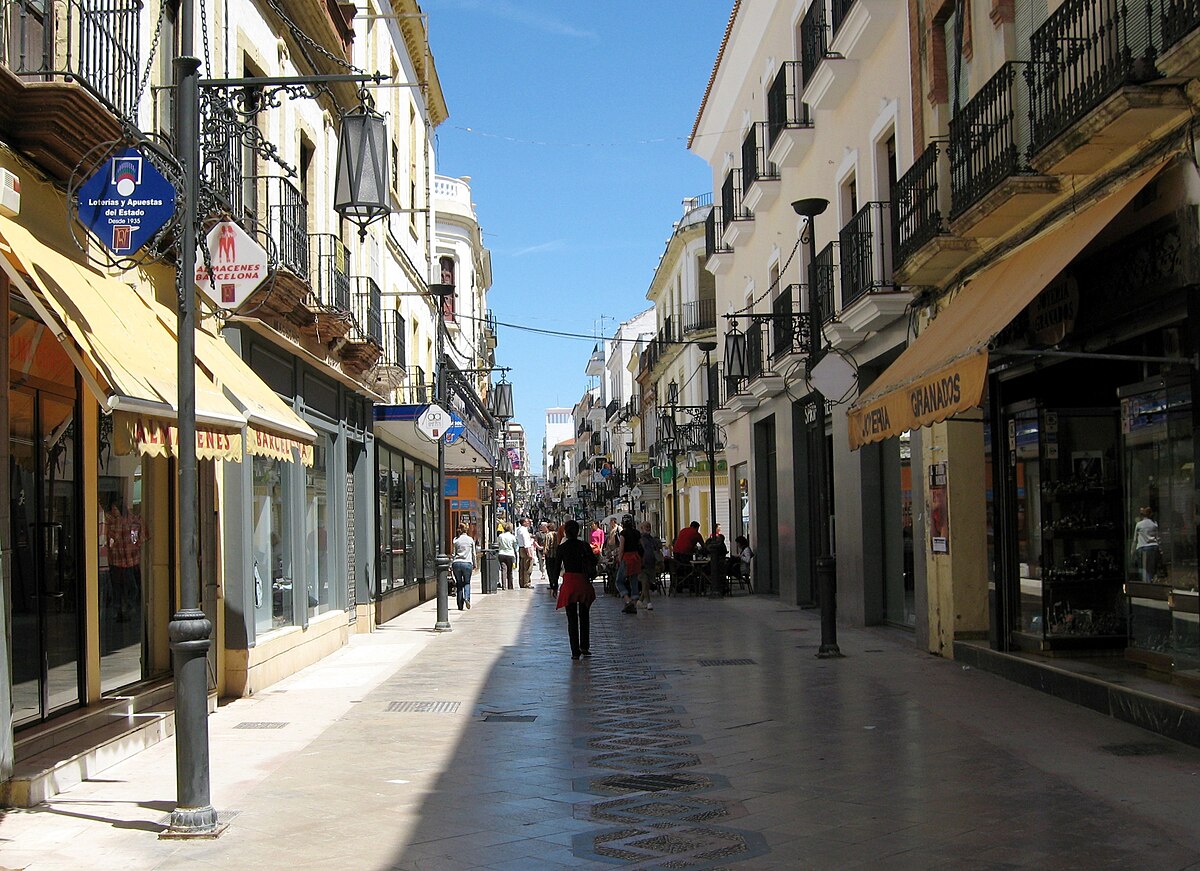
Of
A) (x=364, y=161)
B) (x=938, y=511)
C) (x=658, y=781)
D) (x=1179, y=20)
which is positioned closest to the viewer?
(x=1179, y=20)

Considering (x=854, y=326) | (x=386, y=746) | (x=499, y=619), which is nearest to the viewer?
Answer: (x=386, y=746)

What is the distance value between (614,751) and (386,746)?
177 centimetres

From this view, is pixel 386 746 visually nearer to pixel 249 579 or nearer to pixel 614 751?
pixel 614 751

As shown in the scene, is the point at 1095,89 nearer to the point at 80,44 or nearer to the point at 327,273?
the point at 80,44

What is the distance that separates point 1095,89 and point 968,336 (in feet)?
6.77

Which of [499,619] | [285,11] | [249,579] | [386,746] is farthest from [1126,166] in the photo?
[499,619]

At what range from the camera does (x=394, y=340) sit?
2270 centimetres

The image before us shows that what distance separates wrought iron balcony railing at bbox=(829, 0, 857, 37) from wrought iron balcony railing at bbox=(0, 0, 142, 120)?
991 centimetres

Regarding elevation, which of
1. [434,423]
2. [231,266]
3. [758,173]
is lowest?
[434,423]

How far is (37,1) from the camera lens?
311 inches

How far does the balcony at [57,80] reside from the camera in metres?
7.38

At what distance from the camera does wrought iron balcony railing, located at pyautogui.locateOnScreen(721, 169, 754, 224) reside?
2644 centimetres

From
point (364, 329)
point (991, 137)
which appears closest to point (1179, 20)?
point (991, 137)

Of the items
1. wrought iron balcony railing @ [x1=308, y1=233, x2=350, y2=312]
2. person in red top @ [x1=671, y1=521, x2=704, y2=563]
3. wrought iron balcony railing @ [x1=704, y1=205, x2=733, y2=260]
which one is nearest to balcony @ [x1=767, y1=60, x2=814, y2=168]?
wrought iron balcony railing @ [x1=704, y1=205, x2=733, y2=260]
